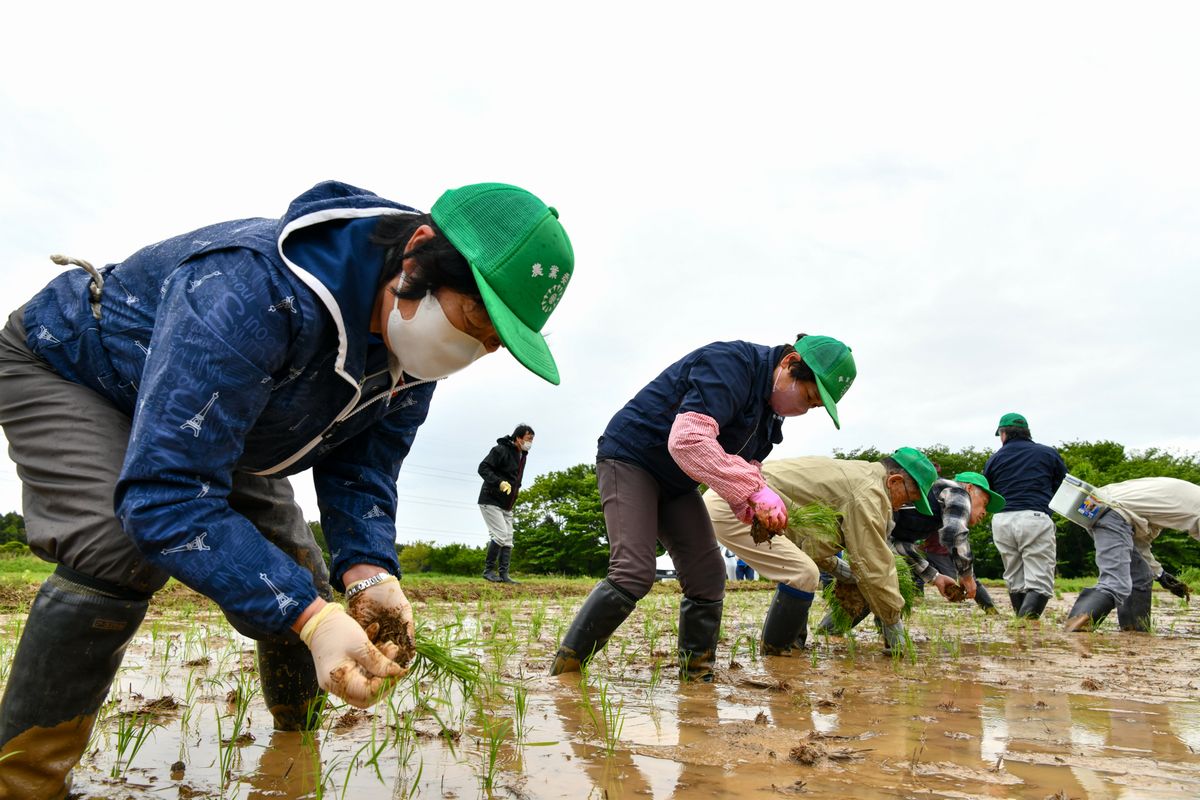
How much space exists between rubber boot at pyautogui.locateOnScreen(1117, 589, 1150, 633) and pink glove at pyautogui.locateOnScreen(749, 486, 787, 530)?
4.77 metres

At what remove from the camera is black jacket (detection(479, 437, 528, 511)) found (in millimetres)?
10727

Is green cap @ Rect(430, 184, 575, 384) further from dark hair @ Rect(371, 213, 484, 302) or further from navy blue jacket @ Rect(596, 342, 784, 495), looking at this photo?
navy blue jacket @ Rect(596, 342, 784, 495)

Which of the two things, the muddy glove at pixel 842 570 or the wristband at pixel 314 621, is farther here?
the muddy glove at pixel 842 570

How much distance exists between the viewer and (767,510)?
11.8 ft

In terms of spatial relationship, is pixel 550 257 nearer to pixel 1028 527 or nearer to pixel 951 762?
pixel 951 762

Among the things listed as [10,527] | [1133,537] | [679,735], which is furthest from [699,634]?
[10,527]

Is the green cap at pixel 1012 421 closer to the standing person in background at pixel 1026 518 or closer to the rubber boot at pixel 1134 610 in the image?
the standing person in background at pixel 1026 518

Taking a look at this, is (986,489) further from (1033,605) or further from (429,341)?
(429,341)

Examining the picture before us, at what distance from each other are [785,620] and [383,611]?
3.31 meters

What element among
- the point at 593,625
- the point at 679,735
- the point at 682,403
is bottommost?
the point at 679,735

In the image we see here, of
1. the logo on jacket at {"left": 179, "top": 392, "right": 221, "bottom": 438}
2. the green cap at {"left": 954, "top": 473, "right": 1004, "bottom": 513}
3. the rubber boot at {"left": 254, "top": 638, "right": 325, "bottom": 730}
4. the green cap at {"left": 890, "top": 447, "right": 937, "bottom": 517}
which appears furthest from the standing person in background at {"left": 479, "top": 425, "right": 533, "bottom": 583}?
the logo on jacket at {"left": 179, "top": 392, "right": 221, "bottom": 438}

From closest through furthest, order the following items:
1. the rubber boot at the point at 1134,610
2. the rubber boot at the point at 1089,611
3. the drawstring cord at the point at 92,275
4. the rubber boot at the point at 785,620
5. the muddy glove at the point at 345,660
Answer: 1. the muddy glove at the point at 345,660
2. the drawstring cord at the point at 92,275
3. the rubber boot at the point at 785,620
4. the rubber boot at the point at 1089,611
5. the rubber boot at the point at 1134,610

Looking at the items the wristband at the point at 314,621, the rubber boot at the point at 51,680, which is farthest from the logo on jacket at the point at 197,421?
the rubber boot at the point at 51,680

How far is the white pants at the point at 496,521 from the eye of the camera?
1070cm
